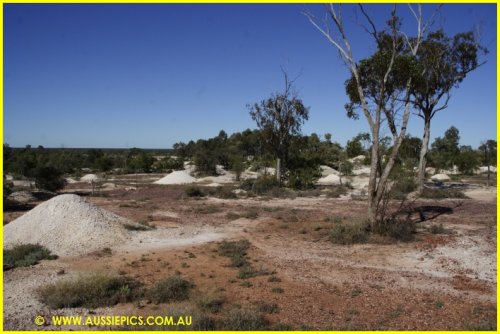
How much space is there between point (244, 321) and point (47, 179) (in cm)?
2799

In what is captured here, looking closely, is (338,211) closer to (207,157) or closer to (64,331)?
(64,331)

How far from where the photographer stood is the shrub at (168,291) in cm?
818

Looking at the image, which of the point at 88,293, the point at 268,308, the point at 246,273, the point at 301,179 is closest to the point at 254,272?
the point at 246,273

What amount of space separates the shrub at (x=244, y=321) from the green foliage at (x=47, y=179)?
27.5 metres

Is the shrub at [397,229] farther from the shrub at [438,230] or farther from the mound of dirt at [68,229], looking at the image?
the mound of dirt at [68,229]

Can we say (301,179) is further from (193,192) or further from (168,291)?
(168,291)

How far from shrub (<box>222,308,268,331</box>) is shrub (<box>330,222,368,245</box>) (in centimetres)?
687

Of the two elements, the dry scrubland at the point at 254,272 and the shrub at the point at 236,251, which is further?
the shrub at the point at 236,251

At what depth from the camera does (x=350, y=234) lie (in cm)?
1351

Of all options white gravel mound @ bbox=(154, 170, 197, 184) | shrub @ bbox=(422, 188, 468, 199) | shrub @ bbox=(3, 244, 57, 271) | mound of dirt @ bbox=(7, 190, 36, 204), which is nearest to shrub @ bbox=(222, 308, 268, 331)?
shrub @ bbox=(3, 244, 57, 271)

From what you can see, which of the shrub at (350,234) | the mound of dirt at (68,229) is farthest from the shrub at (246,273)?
the mound of dirt at (68,229)

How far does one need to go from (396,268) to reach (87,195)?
81.1 ft

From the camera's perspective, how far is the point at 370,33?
14242 mm

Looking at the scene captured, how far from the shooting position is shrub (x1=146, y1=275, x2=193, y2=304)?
8.18 m
